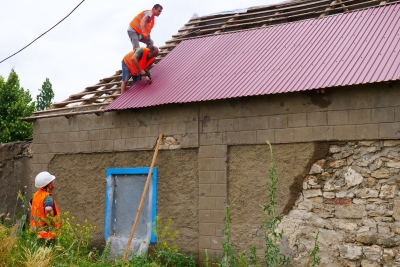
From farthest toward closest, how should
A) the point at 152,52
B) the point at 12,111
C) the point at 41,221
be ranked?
the point at 12,111 → the point at 152,52 → the point at 41,221

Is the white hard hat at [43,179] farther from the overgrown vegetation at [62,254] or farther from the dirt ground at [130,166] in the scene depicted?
the dirt ground at [130,166]

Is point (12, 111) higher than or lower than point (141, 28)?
higher

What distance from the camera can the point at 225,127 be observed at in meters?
7.99

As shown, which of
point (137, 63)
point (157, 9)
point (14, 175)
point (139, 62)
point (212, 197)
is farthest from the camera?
point (14, 175)

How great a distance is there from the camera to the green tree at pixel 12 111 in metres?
23.5

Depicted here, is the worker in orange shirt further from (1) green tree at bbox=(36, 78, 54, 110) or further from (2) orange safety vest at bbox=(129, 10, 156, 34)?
(1) green tree at bbox=(36, 78, 54, 110)

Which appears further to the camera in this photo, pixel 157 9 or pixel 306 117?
pixel 157 9

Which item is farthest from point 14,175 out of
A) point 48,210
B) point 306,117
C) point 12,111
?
point 12,111

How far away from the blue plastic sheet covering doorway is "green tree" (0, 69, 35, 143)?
1562cm

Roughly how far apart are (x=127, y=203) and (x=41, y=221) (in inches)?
90.6

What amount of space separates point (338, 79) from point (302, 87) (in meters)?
0.47

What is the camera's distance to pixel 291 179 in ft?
23.9

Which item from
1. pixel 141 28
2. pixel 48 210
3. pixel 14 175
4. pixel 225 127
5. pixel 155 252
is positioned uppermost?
pixel 141 28

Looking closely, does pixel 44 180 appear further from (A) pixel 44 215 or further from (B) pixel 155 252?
(B) pixel 155 252
